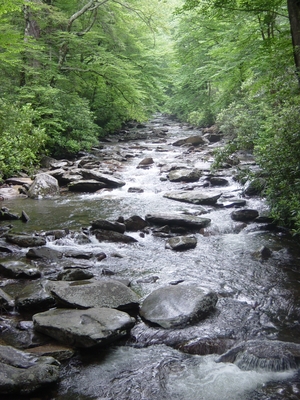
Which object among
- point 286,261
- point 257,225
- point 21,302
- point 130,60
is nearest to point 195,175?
point 257,225

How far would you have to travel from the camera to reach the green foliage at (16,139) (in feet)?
27.9

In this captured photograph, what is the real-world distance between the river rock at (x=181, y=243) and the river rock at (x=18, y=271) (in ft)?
9.29

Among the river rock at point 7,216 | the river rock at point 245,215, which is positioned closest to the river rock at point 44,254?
the river rock at point 7,216

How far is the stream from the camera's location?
3.74 metres

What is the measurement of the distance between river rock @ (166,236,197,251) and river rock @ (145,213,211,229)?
0.77m

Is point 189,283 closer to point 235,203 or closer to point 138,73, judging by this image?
point 235,203

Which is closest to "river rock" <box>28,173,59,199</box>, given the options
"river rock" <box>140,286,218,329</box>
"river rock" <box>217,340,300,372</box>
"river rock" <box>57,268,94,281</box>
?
"river rock" <box>57,268,94,281</box>

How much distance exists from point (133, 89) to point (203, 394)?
1722cm

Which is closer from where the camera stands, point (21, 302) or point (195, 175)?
point (21, 302)

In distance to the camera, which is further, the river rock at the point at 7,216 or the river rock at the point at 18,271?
the river rock at the point at 7,216

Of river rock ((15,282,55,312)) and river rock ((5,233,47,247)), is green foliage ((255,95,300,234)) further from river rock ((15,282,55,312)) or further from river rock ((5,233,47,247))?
river rock ((5,233,47,247))

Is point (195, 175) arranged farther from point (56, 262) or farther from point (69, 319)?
point (69, 319)

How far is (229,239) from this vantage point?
823 cm

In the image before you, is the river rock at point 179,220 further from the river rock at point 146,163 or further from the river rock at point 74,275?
the river rock at point 146,163
